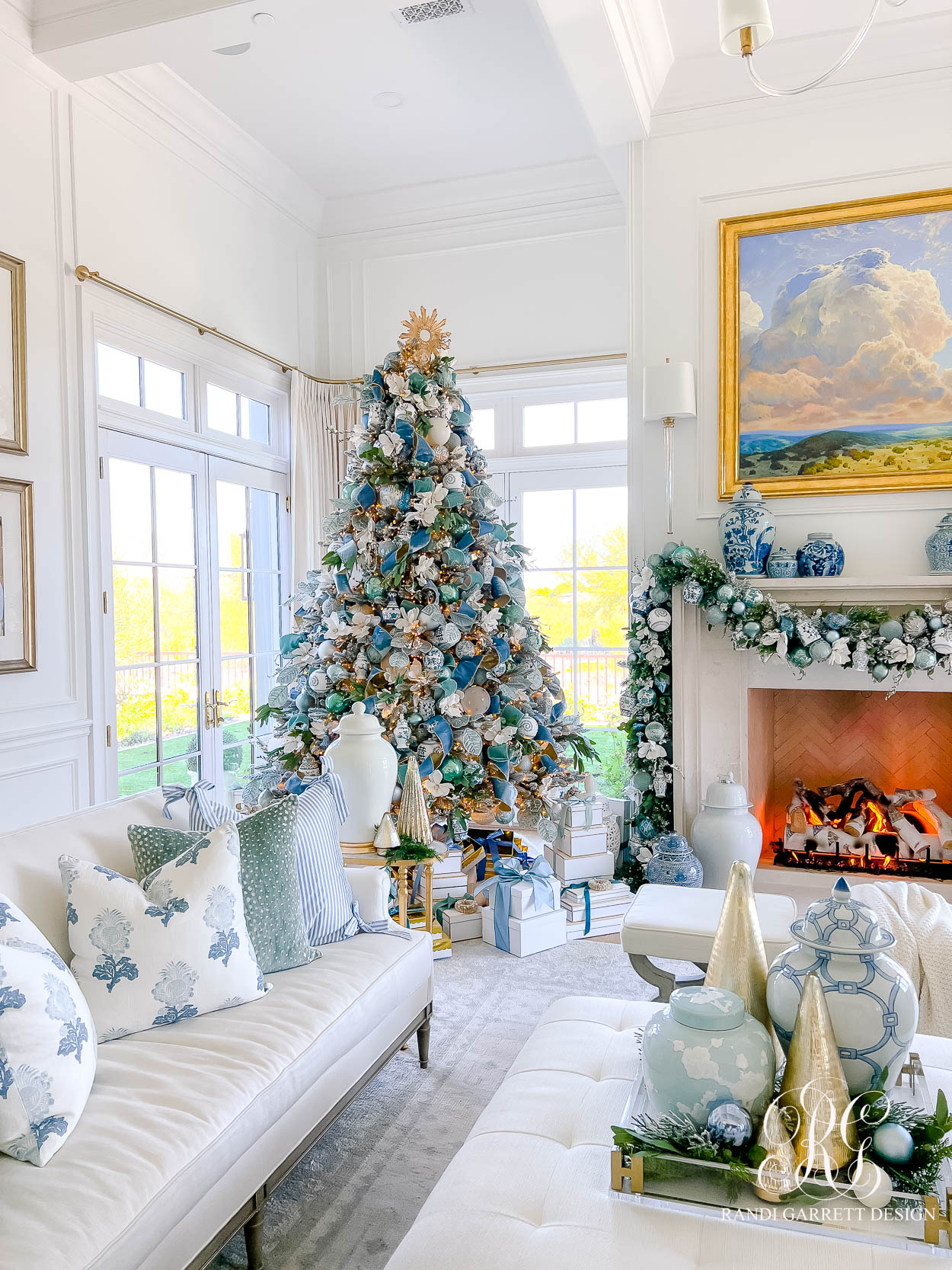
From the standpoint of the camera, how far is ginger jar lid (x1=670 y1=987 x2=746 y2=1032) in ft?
4.38

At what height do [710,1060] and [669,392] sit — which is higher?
[669,392]

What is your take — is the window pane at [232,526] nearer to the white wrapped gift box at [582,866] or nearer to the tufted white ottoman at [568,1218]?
the white wrapped gift box at [582,866]

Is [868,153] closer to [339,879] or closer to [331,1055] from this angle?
[339,879]

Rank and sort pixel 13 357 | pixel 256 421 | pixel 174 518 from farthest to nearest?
1. pixel 256 421
2. pixel 174 518
3. pixel 13 357

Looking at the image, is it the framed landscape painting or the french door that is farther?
the french door

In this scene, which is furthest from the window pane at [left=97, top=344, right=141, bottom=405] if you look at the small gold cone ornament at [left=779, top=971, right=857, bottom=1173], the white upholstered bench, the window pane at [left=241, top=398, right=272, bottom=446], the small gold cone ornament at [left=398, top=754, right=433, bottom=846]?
the small gold cone ornament at [left=779, top=971, right=857, bottom=1173]

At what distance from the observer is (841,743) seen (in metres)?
4.12

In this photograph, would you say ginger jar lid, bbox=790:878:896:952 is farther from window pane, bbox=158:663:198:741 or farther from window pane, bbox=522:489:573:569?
window pane, bbox=522:489:573:569

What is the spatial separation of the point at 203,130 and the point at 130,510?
5.97 ft

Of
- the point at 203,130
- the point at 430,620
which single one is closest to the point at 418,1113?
the point at 430,620

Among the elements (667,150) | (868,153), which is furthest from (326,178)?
(868,153)

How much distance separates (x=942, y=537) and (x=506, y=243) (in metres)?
2.73

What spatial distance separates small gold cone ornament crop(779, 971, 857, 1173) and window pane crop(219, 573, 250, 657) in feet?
11.7

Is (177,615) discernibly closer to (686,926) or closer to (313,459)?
(313,459)
